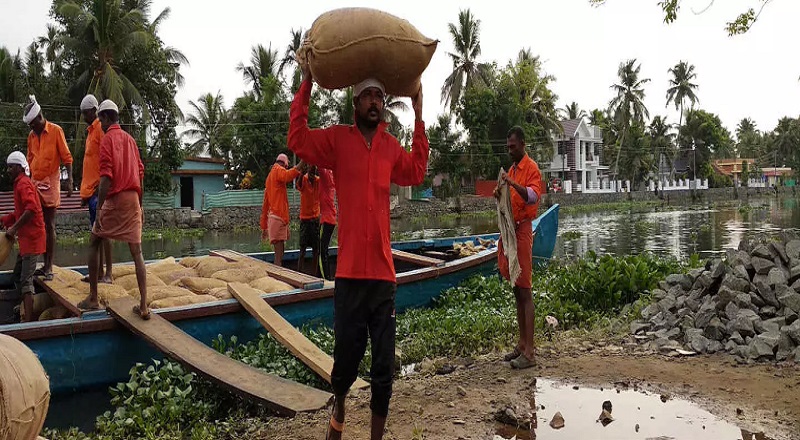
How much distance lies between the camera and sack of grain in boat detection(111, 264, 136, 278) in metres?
6.26

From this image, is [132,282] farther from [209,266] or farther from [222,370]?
[222,370]

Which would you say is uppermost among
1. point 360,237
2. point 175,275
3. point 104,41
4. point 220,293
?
point 104,41

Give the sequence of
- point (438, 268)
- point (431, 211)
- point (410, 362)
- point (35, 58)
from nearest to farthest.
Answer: point (410, 362) → point (438, 268) → point (35, 58) → point (431, 211)

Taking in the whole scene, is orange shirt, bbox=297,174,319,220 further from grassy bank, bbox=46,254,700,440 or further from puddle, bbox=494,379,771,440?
puddle, bbox=494,379,771,440

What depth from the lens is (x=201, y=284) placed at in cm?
609

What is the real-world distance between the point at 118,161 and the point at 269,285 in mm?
1924

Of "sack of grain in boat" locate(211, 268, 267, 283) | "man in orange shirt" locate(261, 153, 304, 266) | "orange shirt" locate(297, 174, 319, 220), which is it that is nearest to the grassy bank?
"sack of grain in boat" locate(211, 268, 267, 283)

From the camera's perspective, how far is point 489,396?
14.0 ft

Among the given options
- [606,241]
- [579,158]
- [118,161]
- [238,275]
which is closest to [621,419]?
[238,275]

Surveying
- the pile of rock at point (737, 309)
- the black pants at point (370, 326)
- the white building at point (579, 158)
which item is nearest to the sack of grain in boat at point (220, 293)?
the black pants at point (370, 326)

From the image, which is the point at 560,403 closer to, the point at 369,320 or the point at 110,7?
the point at 369,320

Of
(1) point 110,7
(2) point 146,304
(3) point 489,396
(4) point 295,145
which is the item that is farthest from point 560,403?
(1) point 110,7

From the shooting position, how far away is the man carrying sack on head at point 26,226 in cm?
559

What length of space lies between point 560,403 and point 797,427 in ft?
4.62
